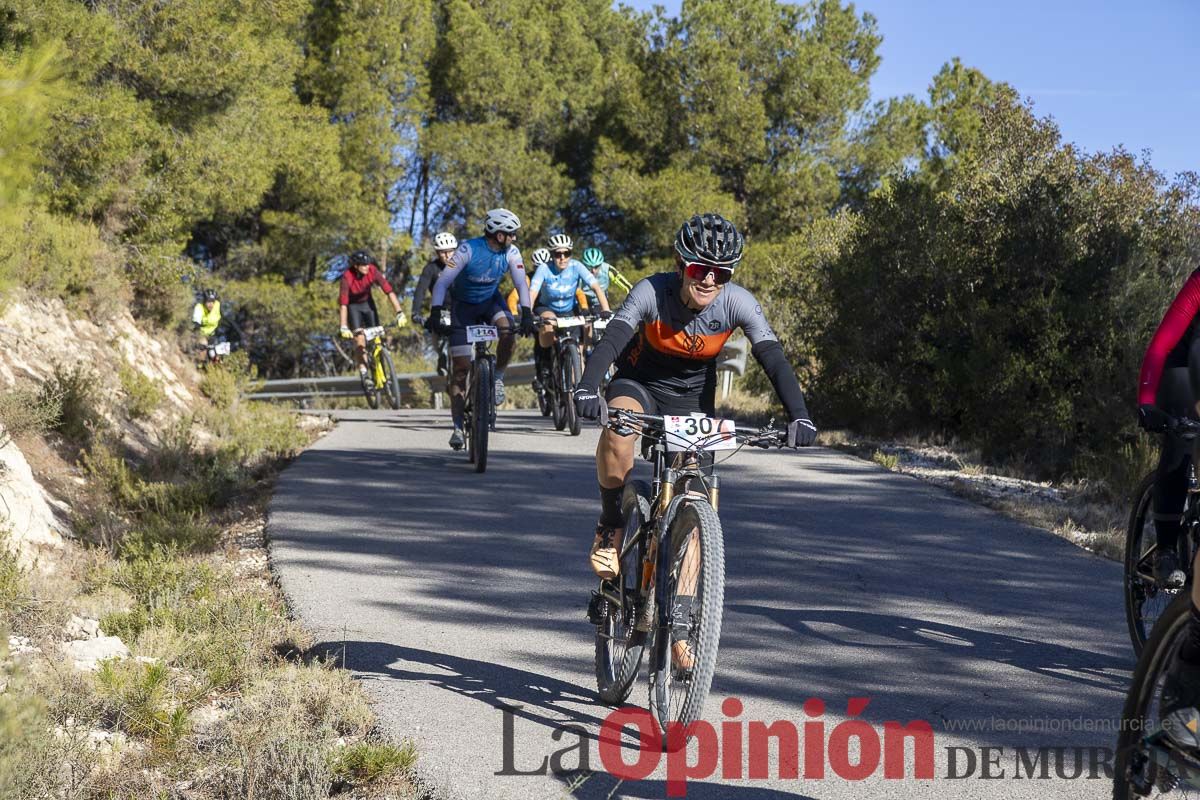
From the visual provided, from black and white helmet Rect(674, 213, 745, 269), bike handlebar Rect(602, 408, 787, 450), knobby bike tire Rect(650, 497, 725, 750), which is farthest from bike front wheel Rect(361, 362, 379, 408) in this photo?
knobby bike tire Rect(650, 497, 725, 750)

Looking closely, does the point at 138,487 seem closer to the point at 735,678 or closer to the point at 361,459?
the point at 361,459

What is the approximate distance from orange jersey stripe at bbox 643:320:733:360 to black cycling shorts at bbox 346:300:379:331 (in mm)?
14431

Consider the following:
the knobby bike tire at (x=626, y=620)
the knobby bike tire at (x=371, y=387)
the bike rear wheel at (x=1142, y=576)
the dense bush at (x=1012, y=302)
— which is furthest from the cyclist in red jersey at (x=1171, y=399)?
the knobby bike tire at (x=371, y=387)

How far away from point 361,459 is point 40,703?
8924mm

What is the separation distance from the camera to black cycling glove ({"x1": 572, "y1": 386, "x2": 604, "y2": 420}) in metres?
5.30

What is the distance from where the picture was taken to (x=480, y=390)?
11992mm

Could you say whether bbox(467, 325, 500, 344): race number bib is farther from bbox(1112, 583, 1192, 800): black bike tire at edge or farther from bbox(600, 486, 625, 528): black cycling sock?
bbox(1112, 583, 1192, 800): black bike tire at edge

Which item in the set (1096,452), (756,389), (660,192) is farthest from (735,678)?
(660,192)

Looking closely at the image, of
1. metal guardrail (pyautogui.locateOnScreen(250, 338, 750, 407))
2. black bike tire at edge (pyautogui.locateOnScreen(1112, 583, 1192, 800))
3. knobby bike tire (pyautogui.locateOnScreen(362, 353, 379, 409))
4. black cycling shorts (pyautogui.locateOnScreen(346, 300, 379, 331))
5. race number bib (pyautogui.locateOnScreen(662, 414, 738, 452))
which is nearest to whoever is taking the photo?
black bike tire at edge (pyautogui.locateOnScreen(1112, 583, 1192, 800))

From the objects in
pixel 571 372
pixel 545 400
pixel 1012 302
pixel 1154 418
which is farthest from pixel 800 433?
pixel 545 400

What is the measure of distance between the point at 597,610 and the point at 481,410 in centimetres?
639

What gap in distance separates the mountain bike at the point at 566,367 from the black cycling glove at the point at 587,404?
8250 millimetres

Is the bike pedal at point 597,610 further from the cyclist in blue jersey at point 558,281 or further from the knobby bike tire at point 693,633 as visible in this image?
the cyclist in blue jersey at point 558,281

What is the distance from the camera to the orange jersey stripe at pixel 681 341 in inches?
232
